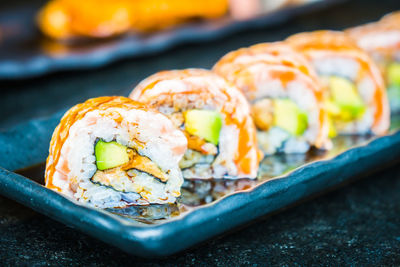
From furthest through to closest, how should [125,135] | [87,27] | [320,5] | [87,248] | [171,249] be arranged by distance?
[320,5] < [87,27] < [125,135] < [87,248] < [171,249]

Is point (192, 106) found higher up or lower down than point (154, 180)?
higher up

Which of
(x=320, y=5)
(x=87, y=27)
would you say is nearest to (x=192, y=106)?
(x=87, y=27)

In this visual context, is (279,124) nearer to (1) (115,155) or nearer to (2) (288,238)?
(2) (288,238)

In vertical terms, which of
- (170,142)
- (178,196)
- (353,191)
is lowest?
(353,191)

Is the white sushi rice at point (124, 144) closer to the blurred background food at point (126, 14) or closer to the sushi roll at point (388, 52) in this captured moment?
the sushi roll at point (388, 52)

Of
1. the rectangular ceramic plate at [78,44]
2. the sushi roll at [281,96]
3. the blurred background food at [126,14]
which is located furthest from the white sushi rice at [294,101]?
the blurred background food at [126,14]

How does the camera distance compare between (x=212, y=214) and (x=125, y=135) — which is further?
(x=125, y=135)

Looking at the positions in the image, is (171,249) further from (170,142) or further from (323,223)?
(323,223)
